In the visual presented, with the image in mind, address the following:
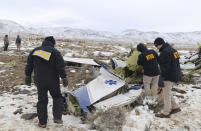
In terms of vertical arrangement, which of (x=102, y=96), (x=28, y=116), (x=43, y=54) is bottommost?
(x=28, y=116)

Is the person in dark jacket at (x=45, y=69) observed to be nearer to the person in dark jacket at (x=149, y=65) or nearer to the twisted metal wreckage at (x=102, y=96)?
the twisted metal wreckage at (x=102, y=96)

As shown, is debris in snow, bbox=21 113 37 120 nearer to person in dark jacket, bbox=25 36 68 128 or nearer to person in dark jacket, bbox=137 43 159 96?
person in dark jacket, bbox=25 36 68 128

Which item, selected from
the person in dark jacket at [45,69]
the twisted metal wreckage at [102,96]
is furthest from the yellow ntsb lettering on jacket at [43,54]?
the twisted metal wreckage at [102,96]

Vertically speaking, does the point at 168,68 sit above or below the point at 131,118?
above

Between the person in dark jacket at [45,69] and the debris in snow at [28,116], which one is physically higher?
the person in dark jacket at [45,69]

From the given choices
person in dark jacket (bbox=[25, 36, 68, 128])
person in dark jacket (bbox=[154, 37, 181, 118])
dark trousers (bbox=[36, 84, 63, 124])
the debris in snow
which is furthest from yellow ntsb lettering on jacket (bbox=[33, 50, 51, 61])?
person in dark jacket (bbox=[154, 37, 181, 118])

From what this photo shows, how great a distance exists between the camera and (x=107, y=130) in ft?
11.0

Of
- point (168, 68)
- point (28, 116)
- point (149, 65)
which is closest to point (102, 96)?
point (149, 65)

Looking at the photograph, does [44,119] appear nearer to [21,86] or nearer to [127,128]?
[127,128]

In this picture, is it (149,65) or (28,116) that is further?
(149,65)

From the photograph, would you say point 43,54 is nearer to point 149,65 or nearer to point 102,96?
point 102,96

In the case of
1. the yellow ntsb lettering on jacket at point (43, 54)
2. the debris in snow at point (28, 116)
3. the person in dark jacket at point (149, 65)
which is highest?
the yellow ntsb lettering on jacket at point (43, 54)

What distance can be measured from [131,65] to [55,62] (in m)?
2.96

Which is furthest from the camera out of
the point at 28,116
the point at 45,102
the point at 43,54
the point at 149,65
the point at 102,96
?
the point at 149,65
